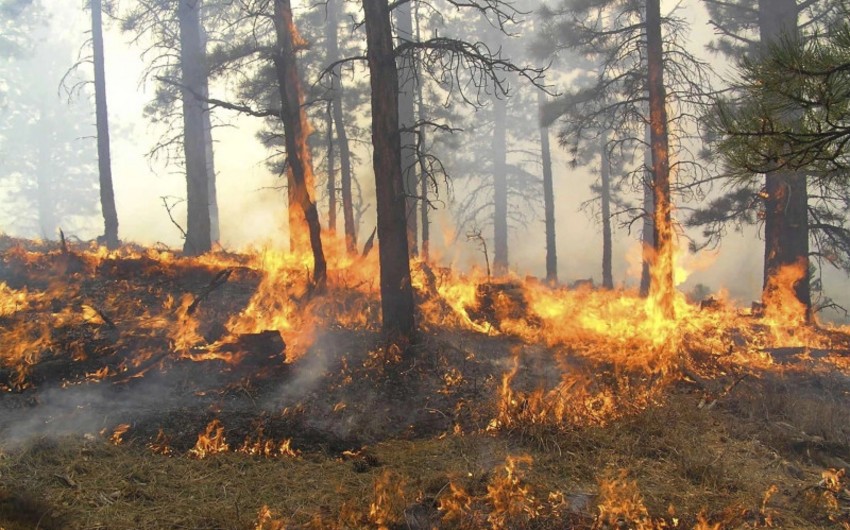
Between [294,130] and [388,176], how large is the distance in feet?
10.7

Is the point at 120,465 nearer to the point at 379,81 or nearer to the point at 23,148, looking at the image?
the point at 379,81

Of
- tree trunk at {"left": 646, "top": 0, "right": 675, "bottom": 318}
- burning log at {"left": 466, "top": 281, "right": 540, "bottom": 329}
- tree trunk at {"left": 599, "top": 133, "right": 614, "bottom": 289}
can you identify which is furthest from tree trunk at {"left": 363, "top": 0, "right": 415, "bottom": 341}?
tree trunk at {"left": 599, "top": 133, "right": 614, "bottom": 289}

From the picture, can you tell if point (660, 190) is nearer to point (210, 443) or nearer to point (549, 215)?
point (210, 443)

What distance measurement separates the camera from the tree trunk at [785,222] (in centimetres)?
1257

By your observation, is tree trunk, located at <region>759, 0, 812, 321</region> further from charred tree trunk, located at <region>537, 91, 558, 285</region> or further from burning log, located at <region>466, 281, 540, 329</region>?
charred tree trunk, located at <region>537, 91, 558, 285</region>

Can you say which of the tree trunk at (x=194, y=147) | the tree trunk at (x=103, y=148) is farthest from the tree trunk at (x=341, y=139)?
the tree trunk at (x=103, y=148)

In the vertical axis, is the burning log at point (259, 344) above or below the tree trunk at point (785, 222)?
below

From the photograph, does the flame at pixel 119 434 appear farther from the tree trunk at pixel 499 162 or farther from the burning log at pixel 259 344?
the tree trunk at pixel 499 162

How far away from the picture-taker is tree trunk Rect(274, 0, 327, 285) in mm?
9927

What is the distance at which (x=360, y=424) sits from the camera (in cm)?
686

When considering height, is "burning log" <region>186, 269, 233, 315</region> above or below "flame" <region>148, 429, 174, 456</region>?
above

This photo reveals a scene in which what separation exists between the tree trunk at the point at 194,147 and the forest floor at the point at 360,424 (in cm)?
477

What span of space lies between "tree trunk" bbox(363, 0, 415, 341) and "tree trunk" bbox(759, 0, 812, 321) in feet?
30.8

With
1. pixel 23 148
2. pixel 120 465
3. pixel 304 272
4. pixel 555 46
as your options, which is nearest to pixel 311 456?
pixel 120 465
